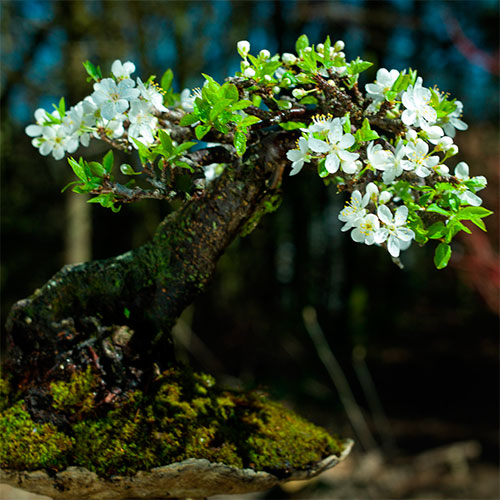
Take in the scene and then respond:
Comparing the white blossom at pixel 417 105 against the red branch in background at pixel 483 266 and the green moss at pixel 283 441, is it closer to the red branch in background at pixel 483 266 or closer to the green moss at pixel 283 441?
the green moss at pixel 283 441

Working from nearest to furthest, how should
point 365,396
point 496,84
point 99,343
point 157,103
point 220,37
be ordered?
point 157,103, point 99,343, point 365,396, point 220,37, point 496,84

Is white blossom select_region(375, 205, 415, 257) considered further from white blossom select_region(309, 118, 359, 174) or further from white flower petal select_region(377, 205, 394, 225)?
white blossom select_region(309, 118, 359, 174)

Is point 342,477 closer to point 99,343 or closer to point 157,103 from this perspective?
point 99,343

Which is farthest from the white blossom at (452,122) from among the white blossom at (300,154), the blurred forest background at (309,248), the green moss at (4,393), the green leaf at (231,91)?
the blurred forest background at (309,248)

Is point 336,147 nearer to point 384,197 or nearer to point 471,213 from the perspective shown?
point 384,197

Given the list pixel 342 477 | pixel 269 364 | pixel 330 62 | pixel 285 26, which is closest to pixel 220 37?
pixel 285 26

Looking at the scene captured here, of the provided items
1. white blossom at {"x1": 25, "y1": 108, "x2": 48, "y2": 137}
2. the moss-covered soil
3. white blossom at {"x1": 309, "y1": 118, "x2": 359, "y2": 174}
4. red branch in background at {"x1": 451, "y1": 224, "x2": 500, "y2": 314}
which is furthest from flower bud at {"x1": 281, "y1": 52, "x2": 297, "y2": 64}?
red branch in background at {"x1": 451, "y1": 224, "x2": 500, "y2": 314}
